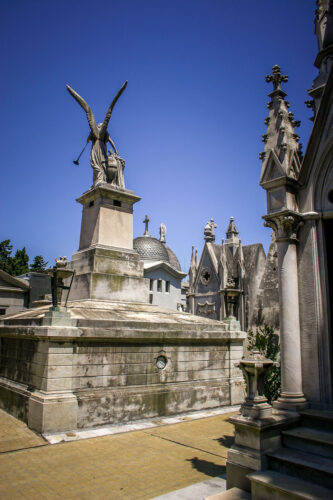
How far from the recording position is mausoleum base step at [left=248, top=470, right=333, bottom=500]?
464 centimetres

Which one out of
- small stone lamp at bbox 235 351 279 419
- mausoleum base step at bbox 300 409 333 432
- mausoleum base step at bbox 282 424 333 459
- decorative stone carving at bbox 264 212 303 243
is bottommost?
mausoleum base step at bbox 282 424 333 459

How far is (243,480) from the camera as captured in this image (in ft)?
18.3

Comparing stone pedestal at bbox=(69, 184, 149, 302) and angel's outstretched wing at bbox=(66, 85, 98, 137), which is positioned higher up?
angel's outstretched wing at bbox=(66, 85, 98, 137)

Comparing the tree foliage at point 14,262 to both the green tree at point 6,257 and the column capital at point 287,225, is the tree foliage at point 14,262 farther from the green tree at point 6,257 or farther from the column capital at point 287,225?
the column capital at point 287,225

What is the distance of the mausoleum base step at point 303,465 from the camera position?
4.91 m

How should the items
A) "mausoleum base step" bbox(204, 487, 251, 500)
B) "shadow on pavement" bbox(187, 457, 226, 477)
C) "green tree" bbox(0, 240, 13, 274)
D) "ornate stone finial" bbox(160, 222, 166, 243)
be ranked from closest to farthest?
"mausoleum base step" bbox(204, 487, 251, 500) < "shadow on pavement" bbox(187, 457, 226, 477) < "green tree" bbox(0, 240, 13, 274) < "ornate stone finial" bbox(160, 222, 166, 243)

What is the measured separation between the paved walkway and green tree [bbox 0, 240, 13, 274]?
32.2 meters

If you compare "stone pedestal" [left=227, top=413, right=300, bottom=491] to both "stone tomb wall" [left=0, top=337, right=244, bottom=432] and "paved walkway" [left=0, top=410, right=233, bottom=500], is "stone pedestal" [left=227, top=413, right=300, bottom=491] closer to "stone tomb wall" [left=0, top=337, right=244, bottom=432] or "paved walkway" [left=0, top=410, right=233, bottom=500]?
"paved walkway" [left=0, top=410, right=233, bottom=500]

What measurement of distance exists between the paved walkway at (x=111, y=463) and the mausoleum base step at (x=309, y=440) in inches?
65.6

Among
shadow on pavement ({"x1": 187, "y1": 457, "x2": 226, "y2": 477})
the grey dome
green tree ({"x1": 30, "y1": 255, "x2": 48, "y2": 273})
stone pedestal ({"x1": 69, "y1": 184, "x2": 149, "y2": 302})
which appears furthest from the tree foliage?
shadow on pavement ({"x1": 187, "y1": 457, "x2": 226, "y2": 477})

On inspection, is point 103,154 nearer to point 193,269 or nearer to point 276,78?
point 276,78

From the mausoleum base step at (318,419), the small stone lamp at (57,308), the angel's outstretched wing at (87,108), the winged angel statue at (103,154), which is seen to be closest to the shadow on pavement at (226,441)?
the mausoleum base step at (318,419)

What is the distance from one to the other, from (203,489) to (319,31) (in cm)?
854

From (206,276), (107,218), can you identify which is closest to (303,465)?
(107,218)
